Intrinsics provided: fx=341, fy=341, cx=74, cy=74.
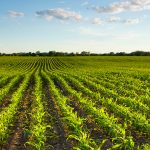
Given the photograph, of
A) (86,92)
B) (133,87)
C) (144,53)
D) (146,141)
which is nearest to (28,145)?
(146,141)

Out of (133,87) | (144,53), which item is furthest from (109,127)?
(144,53)

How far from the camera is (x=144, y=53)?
148250 millimetres

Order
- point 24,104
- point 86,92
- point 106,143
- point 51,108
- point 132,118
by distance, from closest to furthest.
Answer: point 106,143 < point 132,118 < point 51,108 < point 24,104 < point 86,92

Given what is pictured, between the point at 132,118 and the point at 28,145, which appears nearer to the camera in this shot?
the point at 28,145

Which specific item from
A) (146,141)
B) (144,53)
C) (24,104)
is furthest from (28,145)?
(144,53)

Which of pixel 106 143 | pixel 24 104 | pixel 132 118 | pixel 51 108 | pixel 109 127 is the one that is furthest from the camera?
pixel 24 104

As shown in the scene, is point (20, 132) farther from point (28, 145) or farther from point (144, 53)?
point (144, 53)

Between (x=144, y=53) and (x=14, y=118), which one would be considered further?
(x=144, y=53)

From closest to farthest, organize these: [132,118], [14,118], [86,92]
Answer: [132,118] < [14,118] < [86,92]

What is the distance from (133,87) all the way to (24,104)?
30.0 ft

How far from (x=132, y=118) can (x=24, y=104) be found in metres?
6.56

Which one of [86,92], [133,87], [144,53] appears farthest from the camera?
[144,53]

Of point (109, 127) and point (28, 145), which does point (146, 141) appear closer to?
point (109, 127)

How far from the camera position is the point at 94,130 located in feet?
37.2
